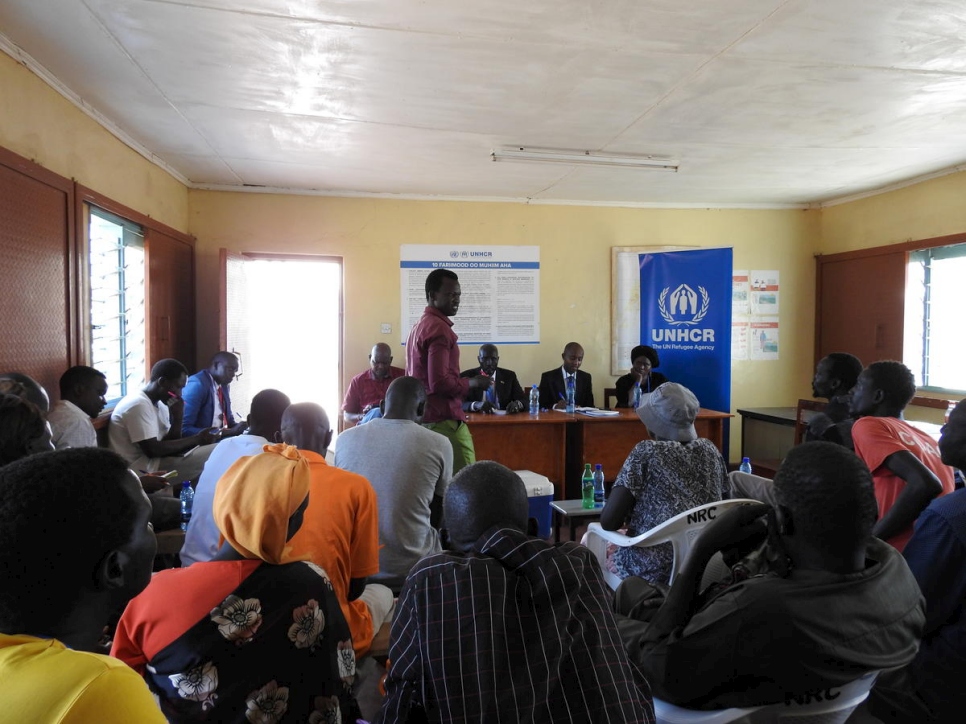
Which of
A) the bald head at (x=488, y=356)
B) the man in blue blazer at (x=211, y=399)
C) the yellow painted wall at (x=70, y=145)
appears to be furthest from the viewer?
the bald head at (x=488, y=356)

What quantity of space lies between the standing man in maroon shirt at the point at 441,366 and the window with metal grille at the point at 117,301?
204 centimetres

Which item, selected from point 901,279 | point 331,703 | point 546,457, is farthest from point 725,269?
point 331,703

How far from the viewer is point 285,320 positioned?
262 inches

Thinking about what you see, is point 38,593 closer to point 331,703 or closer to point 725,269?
point 331,703

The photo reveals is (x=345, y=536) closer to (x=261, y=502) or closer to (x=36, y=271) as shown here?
(x=261, y=502)

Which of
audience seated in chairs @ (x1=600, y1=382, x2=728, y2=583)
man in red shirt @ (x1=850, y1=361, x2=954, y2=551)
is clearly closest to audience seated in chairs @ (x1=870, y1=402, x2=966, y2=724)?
man in red shirt @ (x1=850, y1=361, x2=954, y2=551)

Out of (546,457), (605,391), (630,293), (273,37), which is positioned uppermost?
(273,37)

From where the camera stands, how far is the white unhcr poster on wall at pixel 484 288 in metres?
6.15

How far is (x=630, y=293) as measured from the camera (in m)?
6.52

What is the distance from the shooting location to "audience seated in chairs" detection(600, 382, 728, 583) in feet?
7.40

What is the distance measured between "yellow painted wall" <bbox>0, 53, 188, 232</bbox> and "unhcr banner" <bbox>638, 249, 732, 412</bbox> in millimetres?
4583

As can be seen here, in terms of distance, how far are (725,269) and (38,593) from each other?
19.5 feet

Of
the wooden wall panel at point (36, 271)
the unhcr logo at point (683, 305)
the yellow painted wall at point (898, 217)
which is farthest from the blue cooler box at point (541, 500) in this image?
the yellow painted wall at point (898, 217)

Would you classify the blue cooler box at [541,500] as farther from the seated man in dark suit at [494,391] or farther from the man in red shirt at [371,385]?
the man in red shirt at [371,385]
